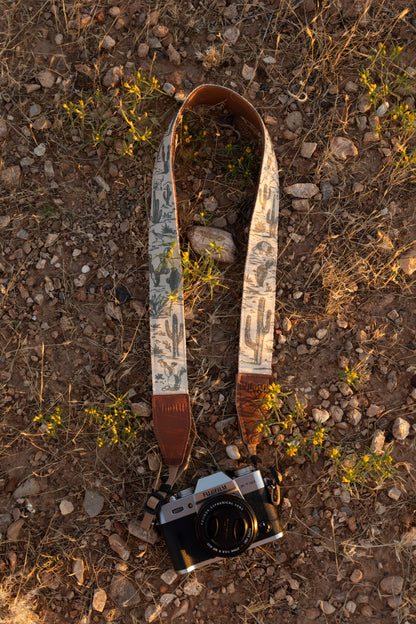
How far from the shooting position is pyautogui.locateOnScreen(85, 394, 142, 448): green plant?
3.07 m

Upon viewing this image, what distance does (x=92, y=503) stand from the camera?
3.09 m

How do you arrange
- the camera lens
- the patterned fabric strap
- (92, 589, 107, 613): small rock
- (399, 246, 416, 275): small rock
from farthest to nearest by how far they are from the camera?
(399, 246, 416, 275): small rock < the patterned fabric strap < (92, 589, 107, 613): small rock < the camera lens

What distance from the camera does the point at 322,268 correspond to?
322cm

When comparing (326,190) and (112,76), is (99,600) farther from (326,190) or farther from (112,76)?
(112,76)

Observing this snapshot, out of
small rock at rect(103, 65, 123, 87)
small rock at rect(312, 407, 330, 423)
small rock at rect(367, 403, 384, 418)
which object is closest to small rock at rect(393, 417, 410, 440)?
small rock at rect(367, 403, 384, 418)

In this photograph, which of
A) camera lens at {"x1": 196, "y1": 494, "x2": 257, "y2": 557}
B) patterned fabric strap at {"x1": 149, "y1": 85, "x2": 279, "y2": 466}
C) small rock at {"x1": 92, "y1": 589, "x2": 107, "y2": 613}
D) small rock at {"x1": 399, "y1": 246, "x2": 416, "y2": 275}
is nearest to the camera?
camera lens at {"x1": 196, "y1": 494, "x2": 257, "y2": 557}

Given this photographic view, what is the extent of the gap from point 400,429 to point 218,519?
3.87 ft

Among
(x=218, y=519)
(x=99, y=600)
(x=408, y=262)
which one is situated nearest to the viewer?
(x=218, y=519)

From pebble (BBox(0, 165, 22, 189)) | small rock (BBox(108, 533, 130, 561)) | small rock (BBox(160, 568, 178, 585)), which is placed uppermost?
pebble (BBox(0, 165, 22, 189))

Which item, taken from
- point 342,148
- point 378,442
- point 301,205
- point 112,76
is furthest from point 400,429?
point 112,76

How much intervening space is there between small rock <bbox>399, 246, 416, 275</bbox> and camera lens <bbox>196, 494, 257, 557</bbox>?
1640 millimetres

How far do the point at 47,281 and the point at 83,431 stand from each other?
906 mm

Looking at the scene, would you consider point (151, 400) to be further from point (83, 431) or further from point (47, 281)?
point (47, 281)

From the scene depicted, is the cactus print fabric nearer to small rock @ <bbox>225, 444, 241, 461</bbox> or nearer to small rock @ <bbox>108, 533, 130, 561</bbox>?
small rock @ <bbox>225, 444, 241, 461</bbox>
